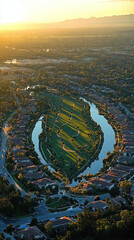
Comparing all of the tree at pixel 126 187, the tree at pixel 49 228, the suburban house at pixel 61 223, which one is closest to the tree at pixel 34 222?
the tree at pixel 49 228

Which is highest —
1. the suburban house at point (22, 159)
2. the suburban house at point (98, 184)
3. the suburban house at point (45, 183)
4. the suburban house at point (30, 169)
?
the suburban house at point (22, 159)

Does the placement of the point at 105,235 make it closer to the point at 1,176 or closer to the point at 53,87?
the point at 1,176

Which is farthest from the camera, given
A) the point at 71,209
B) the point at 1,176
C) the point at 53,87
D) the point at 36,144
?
the point at 53,87

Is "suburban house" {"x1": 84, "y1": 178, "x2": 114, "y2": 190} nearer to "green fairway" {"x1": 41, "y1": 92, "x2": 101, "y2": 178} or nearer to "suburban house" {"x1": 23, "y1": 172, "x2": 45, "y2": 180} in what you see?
"green fairway" {"x1": 41, "y1": 92, "x2": 101, "y2": 178}

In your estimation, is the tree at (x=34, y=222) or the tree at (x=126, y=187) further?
the tree at (x=126, y=187)

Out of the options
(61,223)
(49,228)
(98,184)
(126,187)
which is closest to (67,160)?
(98,184)

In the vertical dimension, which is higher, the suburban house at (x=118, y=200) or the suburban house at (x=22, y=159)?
the suburban house at (x=22, y=159)

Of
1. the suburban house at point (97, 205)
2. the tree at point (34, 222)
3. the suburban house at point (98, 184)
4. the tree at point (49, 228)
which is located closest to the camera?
the tree at point (49, 228)

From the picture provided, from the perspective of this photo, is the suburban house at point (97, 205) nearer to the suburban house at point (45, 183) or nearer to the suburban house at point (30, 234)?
the suburban house at point (45, 183)

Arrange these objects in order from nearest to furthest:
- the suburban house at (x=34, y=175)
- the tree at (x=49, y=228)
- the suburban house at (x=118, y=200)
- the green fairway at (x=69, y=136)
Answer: the tree at (x=49, y=228)
the suburban house at (x=118, y=200)
the suburban house at (x=34, y=175)
the green fairway at (x=69, y=136)

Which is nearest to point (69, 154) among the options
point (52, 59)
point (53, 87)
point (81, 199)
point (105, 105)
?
point (81, 199)
